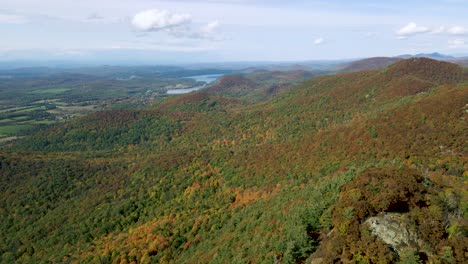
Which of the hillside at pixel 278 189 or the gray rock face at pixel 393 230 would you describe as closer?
the gray rock face at pixel 393 230

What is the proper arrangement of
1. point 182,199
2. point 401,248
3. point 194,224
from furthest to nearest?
point 182,199 → point 194,224 → point 401,248

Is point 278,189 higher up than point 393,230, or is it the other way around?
point 393,230

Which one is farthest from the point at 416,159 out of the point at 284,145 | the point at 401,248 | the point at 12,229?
the point at 12,229

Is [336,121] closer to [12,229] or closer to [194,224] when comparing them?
[194,224]

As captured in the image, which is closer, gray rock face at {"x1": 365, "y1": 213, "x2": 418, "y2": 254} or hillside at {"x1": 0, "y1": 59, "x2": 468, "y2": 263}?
gray rock face at {"x1": 365, "y1": 213, "x2": 418, "y2": 254}

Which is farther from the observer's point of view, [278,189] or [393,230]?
[278,189]
